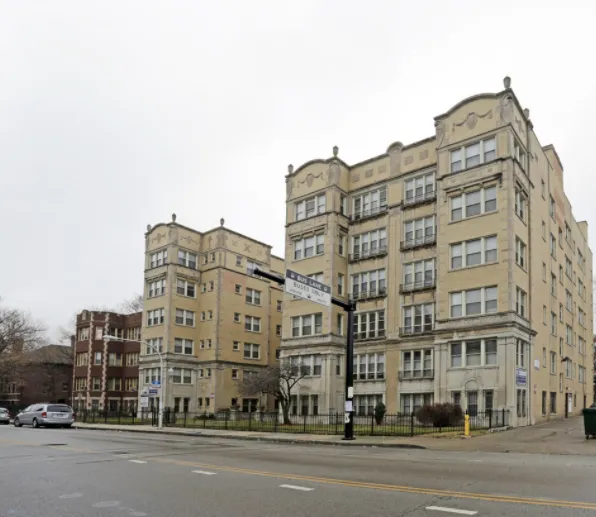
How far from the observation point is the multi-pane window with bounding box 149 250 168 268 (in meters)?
62.6

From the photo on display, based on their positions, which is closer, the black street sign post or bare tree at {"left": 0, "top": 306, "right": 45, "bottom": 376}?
the black street sign post

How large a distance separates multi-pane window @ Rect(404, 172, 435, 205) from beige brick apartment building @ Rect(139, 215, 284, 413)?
81.0 ft

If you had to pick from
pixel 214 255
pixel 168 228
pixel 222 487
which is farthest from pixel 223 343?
pixel 222 487

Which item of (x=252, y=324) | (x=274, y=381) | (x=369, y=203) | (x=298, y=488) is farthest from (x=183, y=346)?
(x=298, y=488)

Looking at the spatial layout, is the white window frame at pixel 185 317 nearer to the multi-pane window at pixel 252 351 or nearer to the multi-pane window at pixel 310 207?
the multi-pane window at pixel 252 351

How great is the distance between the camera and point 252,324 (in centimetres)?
6631

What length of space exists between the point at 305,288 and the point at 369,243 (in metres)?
24.4

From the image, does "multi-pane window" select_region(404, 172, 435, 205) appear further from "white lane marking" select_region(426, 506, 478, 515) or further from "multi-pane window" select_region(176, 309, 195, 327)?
"white lane marking" select_region(426, 506, 478, 515)

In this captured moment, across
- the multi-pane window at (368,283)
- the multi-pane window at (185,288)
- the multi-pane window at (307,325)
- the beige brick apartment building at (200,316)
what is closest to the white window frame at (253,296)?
the beige brick apartment building at (200,316)

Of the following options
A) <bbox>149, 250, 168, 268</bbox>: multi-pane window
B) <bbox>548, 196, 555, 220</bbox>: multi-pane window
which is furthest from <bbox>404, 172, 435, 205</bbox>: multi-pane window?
<bbox>149, 250, 168, 268</bbox>: multi-pane window

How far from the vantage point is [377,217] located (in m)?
46.6

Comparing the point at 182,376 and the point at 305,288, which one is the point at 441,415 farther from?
the point at 182,376

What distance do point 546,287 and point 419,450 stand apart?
27.0 metres

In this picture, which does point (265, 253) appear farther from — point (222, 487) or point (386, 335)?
point (222, 487)
